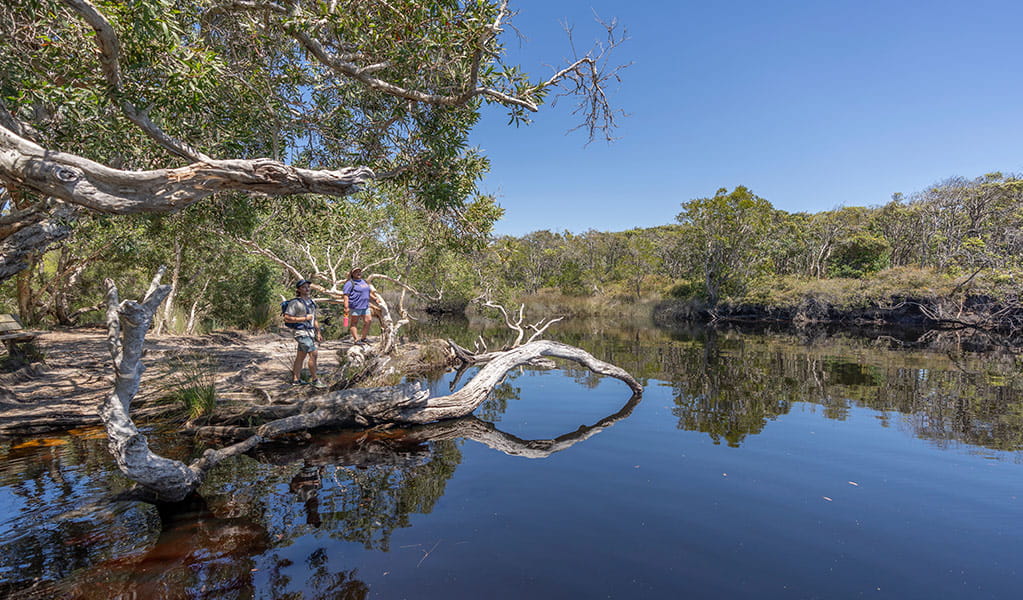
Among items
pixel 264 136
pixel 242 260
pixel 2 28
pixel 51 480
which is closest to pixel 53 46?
pixel 2 28

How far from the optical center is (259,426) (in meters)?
6.29

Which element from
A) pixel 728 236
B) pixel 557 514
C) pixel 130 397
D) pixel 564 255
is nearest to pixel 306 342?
pixel 130 397

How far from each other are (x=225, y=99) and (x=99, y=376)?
6.36 meters

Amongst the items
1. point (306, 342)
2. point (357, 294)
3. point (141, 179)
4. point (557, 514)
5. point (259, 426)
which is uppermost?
point (141, 179)

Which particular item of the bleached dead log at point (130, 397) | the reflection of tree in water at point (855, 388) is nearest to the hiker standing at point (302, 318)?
the bleached dead log at point (130, 397)

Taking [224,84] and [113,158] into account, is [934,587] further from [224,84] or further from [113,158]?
[113,158]

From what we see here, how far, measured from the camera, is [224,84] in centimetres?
586

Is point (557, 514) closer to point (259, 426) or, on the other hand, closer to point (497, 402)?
point (259, 426)

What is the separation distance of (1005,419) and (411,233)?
16.8 meters

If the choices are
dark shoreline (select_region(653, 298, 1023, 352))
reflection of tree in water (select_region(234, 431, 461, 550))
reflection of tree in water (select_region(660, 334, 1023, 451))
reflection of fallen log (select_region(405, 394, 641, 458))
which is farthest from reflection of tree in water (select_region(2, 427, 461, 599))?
dark shoreline (select_region(653, 298, 1023, 352))

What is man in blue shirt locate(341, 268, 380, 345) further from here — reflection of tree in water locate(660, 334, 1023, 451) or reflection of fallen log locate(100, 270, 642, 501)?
reflection of tree in water locate(660, 334, 1023, 451)

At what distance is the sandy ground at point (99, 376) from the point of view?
7.07 metres

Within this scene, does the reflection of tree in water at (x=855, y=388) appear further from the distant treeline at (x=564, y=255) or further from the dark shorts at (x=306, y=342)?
the dark shorts at (x=306, y=342)

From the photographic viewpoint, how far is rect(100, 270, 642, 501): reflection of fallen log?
365 cm
